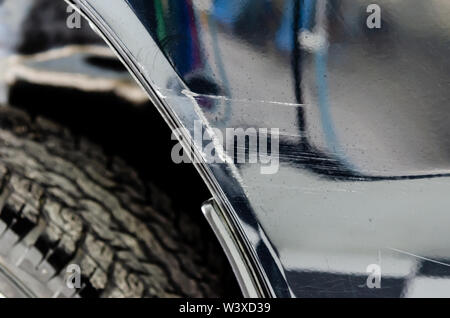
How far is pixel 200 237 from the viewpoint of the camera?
59.0 inches

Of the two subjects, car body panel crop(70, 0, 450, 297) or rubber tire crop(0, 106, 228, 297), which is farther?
rubber tire crop(0, 106, 228, 297)

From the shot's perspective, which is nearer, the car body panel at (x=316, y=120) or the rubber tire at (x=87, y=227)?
the car body panel at (x=316, y=120)

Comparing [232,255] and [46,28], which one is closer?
[232,255]

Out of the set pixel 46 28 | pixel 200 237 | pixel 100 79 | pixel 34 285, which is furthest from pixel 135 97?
pixel 34 285

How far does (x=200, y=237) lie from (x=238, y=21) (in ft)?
2.11

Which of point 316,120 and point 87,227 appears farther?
point 87,227

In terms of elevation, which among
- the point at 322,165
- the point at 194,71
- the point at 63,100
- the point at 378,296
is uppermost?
the point at 63,100

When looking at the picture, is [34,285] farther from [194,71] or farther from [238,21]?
[238,21]

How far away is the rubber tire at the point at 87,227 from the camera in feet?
4.33

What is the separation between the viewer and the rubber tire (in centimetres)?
132

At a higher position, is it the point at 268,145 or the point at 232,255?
the point at 268,145

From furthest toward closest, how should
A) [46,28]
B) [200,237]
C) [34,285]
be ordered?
[46,28] → [200,237] → [34,285]

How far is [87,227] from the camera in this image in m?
1.37

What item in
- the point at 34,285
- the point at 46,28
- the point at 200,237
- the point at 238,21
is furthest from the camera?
the point at 46,28
